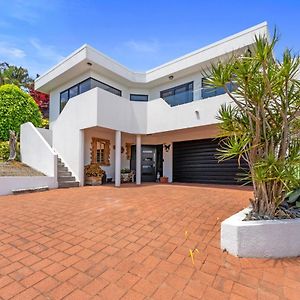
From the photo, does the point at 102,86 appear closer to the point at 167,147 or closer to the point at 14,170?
the point at 167,147

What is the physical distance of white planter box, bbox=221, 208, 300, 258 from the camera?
2.63 m

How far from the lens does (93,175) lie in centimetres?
976

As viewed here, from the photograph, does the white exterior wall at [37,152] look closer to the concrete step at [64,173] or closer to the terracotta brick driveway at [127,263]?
the concrete step at [64,173]

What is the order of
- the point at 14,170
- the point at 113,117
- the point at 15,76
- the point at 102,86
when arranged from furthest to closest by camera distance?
1. the point at 15,76
2. the point at 102,86
3. the point at 113,117
4. the point at 14,170

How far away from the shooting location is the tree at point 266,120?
275 cm

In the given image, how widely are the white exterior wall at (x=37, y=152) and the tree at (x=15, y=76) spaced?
484 inches

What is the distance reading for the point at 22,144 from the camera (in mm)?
10789

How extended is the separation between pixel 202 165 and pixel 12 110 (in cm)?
1067

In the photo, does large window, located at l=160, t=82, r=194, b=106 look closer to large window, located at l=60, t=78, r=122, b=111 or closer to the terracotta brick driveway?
large window, located at l=60, t=78, r=122, b=111

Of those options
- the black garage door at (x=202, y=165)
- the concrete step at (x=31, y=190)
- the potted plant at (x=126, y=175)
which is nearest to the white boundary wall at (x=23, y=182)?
the concrete step at (x=31, y=190)

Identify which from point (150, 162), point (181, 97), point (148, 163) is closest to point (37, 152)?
point (148, 163)

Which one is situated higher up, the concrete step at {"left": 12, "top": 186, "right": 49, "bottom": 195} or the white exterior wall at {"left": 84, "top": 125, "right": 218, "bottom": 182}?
the white exterior wall at {"left": 84, "top": 125, "right": 218, "bottom": 182}

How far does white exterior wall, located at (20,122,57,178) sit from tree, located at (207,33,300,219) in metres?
7.56

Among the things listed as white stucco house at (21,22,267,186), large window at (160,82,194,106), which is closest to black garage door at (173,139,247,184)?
white stucco house at (21,22,267,186)
